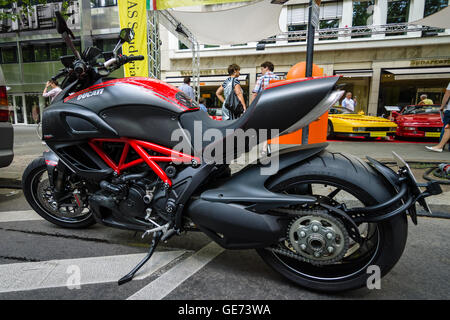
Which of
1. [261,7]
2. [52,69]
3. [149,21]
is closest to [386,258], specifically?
[149,21]

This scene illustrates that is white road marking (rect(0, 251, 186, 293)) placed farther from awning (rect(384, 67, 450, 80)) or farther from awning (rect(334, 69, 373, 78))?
awning (rect(384, 67, 450, 80))

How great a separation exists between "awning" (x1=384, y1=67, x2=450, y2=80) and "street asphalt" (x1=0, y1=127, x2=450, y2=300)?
15.5 m

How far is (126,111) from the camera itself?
6.02 feet

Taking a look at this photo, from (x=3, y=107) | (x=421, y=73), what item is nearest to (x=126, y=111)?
(x=3, y=107)

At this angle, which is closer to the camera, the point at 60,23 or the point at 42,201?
the point at 60,23

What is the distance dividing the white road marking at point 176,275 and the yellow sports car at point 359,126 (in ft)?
26.5

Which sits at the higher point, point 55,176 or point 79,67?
point 79,67

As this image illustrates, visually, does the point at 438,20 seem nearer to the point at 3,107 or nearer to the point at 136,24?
the point at 136,24


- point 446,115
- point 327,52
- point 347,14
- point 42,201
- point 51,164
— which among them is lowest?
point 42,201

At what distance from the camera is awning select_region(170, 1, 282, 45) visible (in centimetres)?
1006

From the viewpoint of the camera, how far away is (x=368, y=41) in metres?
15.7

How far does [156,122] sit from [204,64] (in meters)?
17.3

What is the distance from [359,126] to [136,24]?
7151 mm

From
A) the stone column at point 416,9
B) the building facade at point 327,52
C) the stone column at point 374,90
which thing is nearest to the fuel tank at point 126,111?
the building facade at point 327,52
